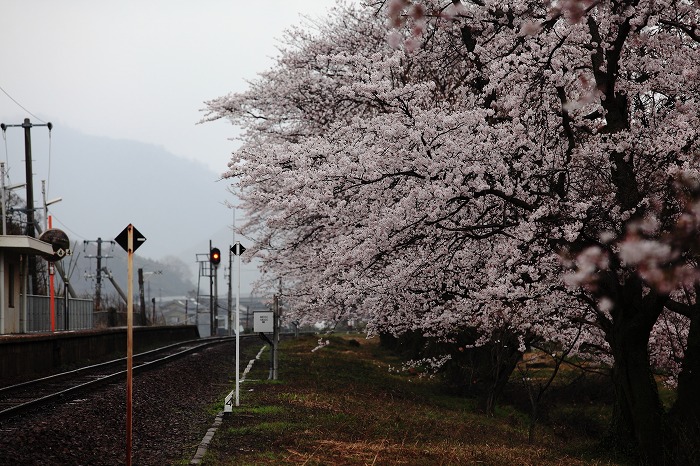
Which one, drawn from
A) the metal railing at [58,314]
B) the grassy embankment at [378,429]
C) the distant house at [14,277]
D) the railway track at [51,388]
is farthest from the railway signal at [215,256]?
the metal railing at [58,314]

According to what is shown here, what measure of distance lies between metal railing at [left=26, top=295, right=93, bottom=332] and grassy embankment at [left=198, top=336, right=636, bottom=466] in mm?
11774

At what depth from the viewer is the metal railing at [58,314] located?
3216cm

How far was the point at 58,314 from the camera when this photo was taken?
1465 inches

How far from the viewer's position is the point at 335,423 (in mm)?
13516

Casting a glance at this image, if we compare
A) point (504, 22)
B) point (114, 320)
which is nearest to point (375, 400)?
point (504, 22)

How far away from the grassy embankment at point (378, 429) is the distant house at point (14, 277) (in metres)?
9.80

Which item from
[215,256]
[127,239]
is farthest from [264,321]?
[127,239]

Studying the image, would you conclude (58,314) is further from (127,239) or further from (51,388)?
(127,239)

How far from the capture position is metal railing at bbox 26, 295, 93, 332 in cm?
3216

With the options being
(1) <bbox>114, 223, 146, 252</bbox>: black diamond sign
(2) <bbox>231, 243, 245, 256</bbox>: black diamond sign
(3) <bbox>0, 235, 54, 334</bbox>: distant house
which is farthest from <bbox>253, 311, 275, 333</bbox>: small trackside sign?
(3) <bbox>0, 235, 54, 334</bbox>: distant house

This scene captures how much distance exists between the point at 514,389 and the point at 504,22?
625 inches

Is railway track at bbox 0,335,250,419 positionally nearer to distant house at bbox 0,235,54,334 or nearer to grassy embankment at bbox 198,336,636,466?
grassy embankment at bbox 198,336,636,466

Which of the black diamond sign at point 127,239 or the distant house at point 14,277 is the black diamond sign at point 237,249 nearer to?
the black diamond sign at point 127,239

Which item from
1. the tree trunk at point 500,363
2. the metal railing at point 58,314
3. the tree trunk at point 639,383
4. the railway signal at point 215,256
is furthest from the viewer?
the metal railing at point 58,314
